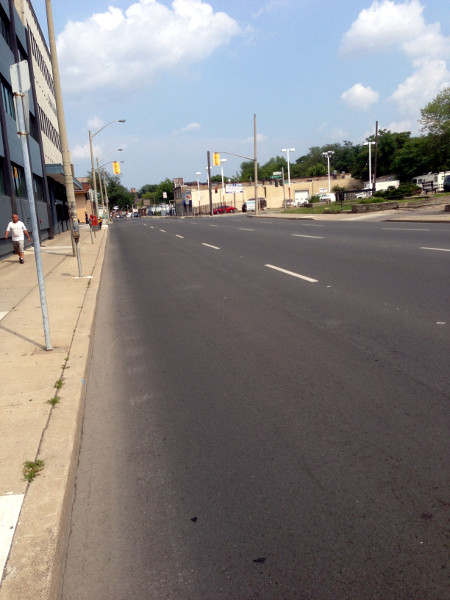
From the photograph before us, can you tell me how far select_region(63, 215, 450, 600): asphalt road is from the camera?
257 centimetres

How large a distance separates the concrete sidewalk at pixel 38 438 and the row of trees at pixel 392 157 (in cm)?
5055

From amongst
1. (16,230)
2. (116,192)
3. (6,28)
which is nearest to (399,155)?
(116,192)

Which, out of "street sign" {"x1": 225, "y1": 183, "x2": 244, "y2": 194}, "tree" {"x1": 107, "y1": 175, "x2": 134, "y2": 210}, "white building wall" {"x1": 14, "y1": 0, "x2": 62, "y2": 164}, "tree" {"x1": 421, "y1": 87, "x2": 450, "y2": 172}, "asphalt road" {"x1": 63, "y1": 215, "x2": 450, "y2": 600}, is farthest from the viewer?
"tree" {"x1": 107, "y1": 175, "x2": 134, "y2": 210}

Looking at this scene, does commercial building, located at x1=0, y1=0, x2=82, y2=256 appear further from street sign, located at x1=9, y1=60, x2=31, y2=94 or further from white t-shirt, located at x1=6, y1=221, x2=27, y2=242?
street sign, located at x1=9, y1=60, x2=31, y2=94

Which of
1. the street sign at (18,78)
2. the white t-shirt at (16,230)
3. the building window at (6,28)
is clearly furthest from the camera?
the building window at (6,28)

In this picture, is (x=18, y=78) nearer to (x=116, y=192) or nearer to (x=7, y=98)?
(x=7, y=98)

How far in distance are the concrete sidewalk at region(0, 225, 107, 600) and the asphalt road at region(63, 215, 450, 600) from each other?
0.54ft

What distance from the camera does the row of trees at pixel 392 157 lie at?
5366cm

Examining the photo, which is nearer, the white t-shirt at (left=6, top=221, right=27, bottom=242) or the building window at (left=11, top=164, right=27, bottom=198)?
the white t-shirt at (left=6, top=221, right=27, bottom=242)

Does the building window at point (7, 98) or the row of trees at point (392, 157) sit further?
the row of trees at point (392, 157)

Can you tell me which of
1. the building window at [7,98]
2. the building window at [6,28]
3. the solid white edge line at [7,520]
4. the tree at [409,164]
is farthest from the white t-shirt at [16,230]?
the tree at [409,164]

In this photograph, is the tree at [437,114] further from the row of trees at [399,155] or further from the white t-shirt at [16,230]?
the white t-shirt at [16,230]

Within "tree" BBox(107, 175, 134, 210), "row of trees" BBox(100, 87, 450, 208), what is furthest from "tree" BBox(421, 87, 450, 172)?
"tree" BBox(107, 175, 134, 210)

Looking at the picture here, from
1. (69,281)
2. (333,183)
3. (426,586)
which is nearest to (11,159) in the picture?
(69,281)
